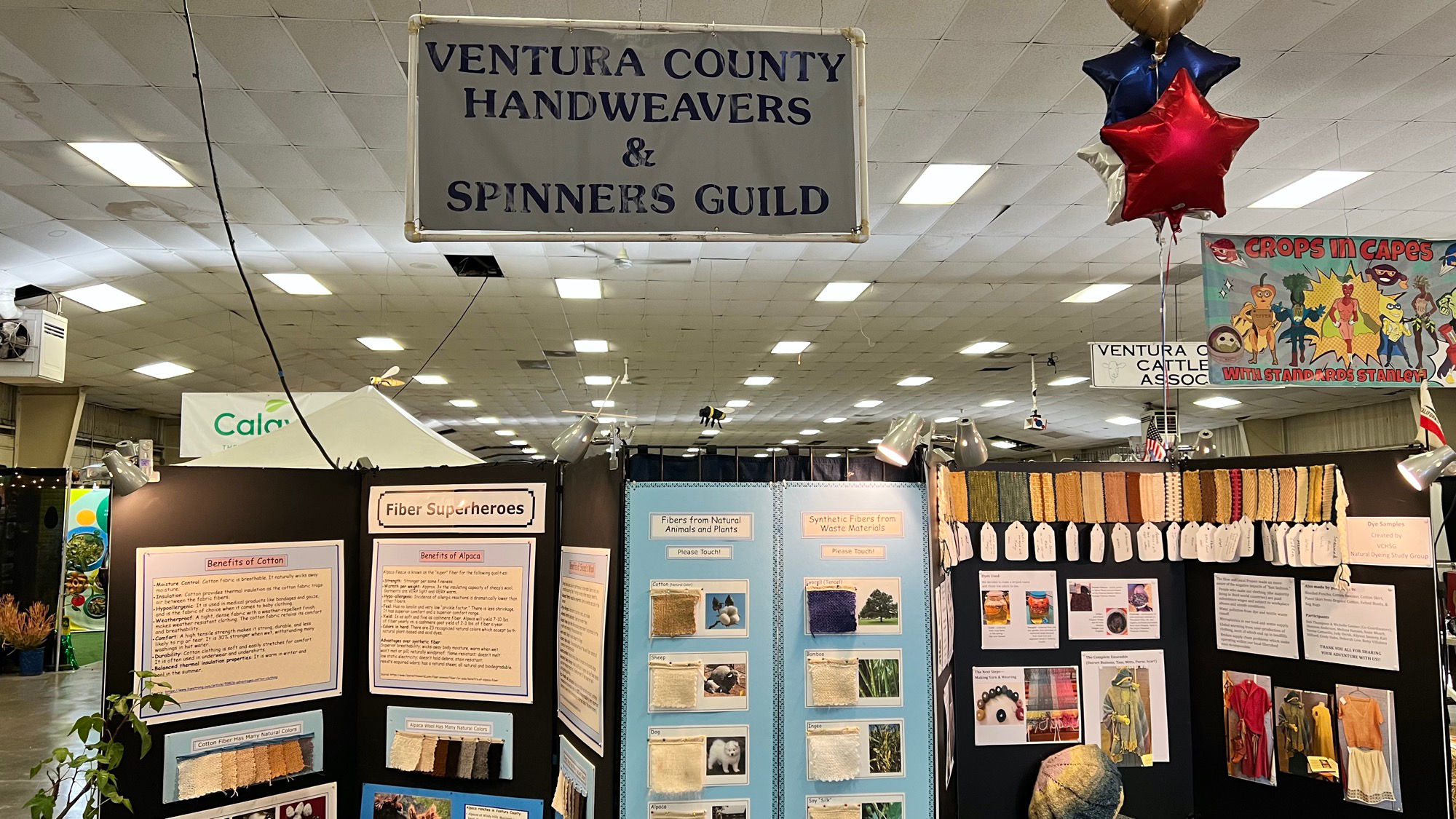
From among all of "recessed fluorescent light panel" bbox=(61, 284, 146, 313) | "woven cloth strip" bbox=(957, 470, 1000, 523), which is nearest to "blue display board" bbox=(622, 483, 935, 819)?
"woven cloth strip" bbox=(957, 470, 1000, 523)

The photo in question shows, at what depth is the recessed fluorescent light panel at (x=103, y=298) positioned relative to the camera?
852 centimetres

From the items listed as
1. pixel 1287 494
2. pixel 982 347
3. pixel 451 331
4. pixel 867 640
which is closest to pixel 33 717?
pixel 451 331

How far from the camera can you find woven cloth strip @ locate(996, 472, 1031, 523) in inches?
181

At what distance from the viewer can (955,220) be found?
6926mm

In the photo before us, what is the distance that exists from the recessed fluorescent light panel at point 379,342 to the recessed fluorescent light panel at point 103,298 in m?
2.44

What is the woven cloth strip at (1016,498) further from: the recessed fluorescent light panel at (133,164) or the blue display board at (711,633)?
the recessed fluorescent light panel at (133,164)

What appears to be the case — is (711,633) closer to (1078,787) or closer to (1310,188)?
(1078,787)

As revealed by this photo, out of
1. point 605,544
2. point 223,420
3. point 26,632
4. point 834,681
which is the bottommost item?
point 26,632

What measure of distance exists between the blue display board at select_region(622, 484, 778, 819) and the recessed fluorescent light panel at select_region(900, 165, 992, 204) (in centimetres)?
326

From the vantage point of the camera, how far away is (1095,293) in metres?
9.25

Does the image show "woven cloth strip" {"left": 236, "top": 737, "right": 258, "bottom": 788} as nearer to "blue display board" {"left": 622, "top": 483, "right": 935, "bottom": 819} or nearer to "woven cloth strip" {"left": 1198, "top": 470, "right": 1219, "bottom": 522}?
"blue display board" {"left": 622, "top": 483, "right": 935, "bottom": 819}

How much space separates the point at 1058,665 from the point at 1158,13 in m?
3.21

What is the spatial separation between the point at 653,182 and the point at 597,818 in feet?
7.57

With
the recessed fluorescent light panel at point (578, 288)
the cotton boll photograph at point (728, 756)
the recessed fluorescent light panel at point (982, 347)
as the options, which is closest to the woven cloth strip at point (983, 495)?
the cotton boll photograph at point (728, 756)
